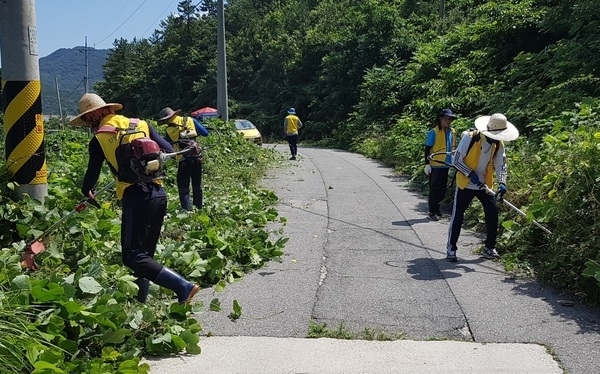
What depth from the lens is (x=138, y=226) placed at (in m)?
4.76

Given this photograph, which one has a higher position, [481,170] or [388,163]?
[481,170]

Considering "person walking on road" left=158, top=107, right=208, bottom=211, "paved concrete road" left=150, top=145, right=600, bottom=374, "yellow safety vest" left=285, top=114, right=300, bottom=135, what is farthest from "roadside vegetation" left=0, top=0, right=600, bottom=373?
"yellow safety vest" left=285, top=114, right=300, bottom=135

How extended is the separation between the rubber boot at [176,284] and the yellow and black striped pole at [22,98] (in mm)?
2271

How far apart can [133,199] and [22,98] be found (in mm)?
2238

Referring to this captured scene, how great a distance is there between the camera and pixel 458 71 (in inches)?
769

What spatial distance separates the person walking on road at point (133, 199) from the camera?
15.6ft

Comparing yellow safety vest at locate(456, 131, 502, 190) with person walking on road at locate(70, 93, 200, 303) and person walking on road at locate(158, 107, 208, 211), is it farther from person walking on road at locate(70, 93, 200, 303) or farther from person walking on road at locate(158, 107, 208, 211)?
person walking on road at locate(158, 107, 208, 211)

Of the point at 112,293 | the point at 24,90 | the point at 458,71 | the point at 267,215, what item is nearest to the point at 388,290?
the point at 112,293

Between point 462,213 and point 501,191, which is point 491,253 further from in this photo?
point 501,191

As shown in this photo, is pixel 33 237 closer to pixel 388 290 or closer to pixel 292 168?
pixel 388 290

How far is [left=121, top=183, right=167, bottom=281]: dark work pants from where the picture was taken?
15.6 ft

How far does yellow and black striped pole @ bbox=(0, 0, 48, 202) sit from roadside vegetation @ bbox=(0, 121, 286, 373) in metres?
0.22

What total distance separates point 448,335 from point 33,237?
4001 mm

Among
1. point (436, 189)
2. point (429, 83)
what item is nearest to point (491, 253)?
point (436, 189)
